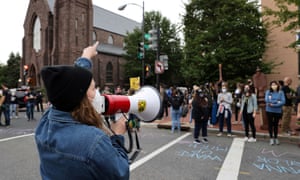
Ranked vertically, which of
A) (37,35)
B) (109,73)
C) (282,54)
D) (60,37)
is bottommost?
(282,54)

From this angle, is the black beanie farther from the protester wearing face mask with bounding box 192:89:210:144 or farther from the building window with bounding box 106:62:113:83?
the building window with bounding box 106:62:113:83

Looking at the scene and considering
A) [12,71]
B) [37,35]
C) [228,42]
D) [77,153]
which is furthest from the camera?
[12,71]

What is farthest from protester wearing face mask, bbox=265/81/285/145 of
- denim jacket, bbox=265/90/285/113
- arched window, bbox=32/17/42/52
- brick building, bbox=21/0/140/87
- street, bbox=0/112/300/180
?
arched window, bbox=32/17/42/52

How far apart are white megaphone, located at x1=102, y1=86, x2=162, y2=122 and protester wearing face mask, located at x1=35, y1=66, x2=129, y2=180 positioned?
1.66 ft

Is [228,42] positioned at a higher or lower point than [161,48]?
lower

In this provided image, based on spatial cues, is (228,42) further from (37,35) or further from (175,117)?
(37,35)

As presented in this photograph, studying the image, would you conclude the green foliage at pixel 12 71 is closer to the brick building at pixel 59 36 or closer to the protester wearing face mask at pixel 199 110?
the brick building at pixel 59 36

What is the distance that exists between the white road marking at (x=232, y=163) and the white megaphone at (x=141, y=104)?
276 cm

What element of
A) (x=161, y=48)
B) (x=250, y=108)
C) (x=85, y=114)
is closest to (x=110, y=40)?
(x=161, y=48)

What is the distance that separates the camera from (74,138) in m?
1.14

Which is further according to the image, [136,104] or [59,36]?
[59,36]

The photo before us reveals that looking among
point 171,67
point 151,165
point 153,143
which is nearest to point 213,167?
point 151,165

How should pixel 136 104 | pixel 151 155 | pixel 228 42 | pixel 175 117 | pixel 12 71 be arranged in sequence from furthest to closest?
pixel 12 71 → pixel 228 42 → pixel 175 117 → pixel 151 155 → pixel 136 104

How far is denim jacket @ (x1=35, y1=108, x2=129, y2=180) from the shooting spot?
1110mm
